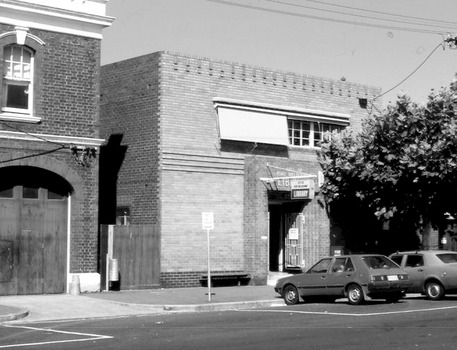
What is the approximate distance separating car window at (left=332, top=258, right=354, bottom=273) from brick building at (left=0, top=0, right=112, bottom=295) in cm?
712

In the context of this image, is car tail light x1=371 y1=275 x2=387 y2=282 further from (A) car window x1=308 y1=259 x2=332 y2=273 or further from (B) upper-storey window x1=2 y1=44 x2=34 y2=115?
(B) upper-storey window x1=2 y1=44 x2=34 y2=115

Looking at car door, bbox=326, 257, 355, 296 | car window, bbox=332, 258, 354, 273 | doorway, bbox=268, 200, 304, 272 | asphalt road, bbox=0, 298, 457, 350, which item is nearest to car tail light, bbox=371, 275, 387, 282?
car door, bbox=326, 257, 355, 296

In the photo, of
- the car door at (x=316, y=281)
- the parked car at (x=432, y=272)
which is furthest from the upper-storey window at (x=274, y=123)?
the parked car at (x=432, y=272)

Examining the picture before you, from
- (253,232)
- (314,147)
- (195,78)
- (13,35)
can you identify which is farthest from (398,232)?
(13,35)

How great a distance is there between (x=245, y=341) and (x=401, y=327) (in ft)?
11.5

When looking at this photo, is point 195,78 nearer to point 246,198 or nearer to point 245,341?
point 246,198

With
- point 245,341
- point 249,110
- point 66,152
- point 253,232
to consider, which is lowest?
point 245,341

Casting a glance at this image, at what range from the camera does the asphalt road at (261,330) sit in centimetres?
1441

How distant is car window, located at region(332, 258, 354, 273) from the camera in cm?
2302

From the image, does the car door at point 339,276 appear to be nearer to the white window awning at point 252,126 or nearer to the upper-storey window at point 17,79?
the white window awning at point 252,126

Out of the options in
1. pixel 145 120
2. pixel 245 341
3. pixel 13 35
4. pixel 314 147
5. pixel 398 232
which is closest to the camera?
pixel 245 341

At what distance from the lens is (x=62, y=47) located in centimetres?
2530

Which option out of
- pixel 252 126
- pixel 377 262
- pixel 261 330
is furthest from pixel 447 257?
pixel 261 330

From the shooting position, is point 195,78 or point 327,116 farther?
point 327,116
